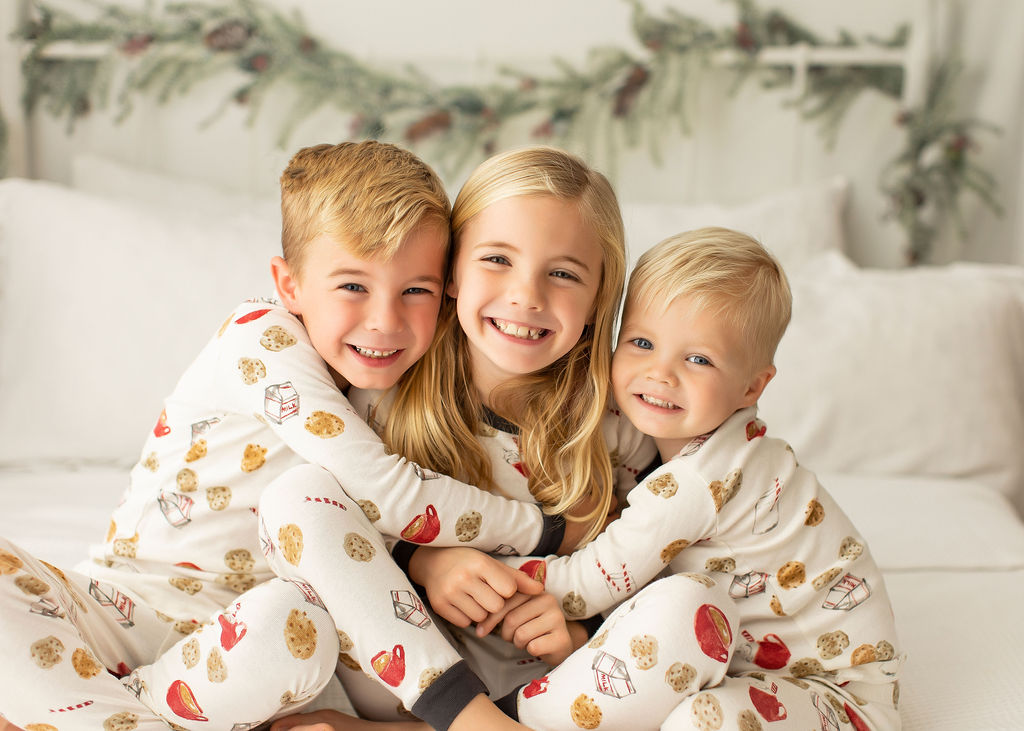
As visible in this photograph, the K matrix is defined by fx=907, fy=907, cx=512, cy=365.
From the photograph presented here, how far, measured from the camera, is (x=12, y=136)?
1.94 metres

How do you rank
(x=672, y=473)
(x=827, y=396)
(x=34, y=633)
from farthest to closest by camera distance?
(x=827, y=396)
(x=672, y=473)
(x=34, y=633)

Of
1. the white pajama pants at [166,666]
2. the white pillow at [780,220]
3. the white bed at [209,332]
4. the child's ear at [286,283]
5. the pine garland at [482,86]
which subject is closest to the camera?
the white pajama pants at [166,666]

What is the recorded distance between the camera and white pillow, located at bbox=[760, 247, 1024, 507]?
1569 mm

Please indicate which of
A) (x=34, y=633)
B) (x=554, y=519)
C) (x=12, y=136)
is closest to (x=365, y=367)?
(x=554, y=519)

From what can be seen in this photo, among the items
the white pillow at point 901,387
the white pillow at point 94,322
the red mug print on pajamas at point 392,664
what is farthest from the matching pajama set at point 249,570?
the white pillow at point 901,387

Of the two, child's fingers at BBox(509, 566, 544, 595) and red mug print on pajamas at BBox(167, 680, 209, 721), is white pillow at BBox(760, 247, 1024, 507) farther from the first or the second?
red mug print on pajamas at BBox(167, 680, 209, 721)

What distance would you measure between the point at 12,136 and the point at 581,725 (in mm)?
1759

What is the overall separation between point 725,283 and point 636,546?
0.31m

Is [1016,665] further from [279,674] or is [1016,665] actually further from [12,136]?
[12,136]

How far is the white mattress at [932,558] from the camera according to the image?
3.36ft

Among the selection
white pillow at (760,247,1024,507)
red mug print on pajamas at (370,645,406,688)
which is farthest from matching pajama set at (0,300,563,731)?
white pillow at (760,247,1024,507)

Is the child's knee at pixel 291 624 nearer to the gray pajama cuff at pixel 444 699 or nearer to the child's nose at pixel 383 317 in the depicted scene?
the gray pajama cuff at pixel 444 699

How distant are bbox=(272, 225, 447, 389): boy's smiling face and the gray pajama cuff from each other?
34 centimetres

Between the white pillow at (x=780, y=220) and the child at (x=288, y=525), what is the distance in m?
0.77
